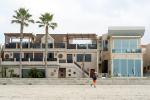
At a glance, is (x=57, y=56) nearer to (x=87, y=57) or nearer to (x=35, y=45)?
(x=35, y=45)

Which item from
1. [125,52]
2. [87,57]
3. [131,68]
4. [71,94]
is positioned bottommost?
[71,94]

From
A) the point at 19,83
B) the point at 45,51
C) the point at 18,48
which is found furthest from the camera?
the point at 18,48

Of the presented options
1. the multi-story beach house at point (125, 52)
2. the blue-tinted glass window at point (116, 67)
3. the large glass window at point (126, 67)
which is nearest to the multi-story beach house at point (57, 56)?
the multi-story beach house at point (125, 52)

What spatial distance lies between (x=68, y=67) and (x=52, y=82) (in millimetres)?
17702

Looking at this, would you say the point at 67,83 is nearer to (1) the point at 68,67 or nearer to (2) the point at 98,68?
(1) the point at 68,67

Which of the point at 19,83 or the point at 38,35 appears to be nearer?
the point at 19,83

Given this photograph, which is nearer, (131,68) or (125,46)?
(131,68)

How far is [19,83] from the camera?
152ft

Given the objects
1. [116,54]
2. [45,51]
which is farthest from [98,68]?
[45,51]

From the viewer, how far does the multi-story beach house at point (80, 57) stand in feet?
208

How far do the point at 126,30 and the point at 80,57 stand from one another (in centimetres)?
819

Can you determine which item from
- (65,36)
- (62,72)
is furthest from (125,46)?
(65,36)

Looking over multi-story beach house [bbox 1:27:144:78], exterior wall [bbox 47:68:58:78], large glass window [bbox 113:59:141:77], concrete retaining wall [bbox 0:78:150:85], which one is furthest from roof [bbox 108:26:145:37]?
concrete retaining wall [bbox 0:78:150:85]

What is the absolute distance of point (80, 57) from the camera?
67.2 meters
